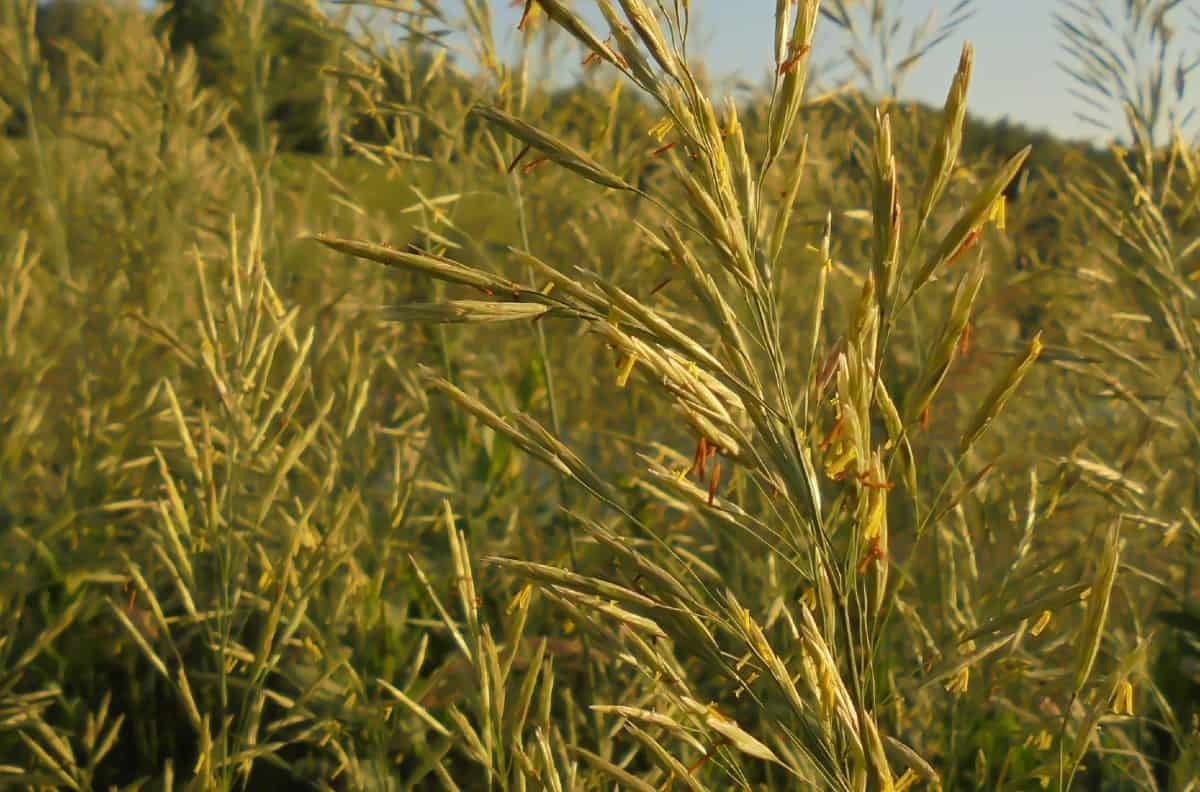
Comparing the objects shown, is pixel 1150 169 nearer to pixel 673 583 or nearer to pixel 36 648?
pixel 673 583

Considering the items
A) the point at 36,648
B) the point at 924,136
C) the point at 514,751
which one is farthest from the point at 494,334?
the point at 514,751

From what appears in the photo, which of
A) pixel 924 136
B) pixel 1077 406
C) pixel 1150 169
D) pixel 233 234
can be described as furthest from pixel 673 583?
pixel 924 136

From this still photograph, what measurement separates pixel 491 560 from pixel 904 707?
960 mm

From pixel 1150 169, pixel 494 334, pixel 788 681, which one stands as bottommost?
pixel 494 334

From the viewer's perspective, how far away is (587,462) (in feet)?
6.75

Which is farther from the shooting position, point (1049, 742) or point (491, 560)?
point (1049, 742)

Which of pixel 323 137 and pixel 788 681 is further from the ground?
pixel 323 137

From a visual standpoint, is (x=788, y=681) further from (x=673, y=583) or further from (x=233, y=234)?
(x=233, y=234)

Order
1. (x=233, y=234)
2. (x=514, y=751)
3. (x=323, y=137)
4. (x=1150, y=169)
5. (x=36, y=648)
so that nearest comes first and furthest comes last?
1. (x=514, y=751)
2. (x=233, y=234)
3. (x=36, y=648)
4. (x=1150, y=169)
5. (x=323, y=137)

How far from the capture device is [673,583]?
64cm

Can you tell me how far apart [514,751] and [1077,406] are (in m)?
1.60

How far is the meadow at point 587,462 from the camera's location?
0.62 m

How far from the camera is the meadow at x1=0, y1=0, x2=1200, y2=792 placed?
62 centimetres

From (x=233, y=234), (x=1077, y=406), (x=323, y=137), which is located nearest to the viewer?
(x=233, y=234)
